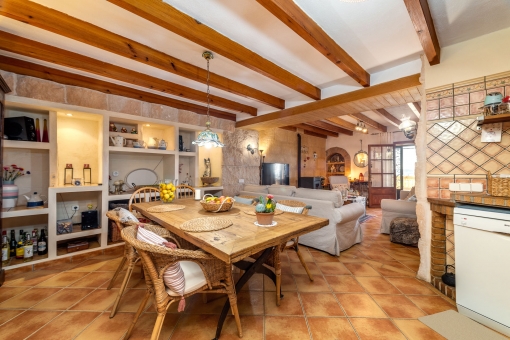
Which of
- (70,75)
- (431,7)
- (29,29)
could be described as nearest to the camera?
(431,7)

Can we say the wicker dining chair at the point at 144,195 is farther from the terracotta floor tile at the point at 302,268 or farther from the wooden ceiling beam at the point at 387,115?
the wooden ceiling beam at the point at 387,115

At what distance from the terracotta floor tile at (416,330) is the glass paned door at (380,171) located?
18.0 ft

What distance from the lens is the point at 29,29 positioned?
1.83 meters

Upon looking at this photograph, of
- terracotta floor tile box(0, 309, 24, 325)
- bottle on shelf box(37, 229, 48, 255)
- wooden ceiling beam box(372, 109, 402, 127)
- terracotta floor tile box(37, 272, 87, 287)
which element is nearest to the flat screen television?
wooden ceiling beam box(372, 109, 402, 127)

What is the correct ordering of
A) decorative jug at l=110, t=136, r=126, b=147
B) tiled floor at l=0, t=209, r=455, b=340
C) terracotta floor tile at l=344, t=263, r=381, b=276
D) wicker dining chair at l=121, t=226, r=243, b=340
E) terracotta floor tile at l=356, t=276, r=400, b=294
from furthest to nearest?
decorative jug at l=110, t=136, r=126, b=147, terracotta floor tile at l=344, t=263, r=381, b=276, terracotta floor tile at l=356, t=276, r=400, b=294, tiled floor at l=0, t=209, r=455, b=340, wicker dining chair at l=121, t=226, r=243, b=340

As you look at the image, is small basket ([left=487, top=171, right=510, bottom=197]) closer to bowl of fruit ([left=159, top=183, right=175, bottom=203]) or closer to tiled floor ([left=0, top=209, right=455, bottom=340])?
tiled floor ([left=0, top=209, right=455, bottom=340])

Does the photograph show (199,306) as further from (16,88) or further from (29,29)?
(16,88)

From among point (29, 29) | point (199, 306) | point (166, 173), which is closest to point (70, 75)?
point (29, 29)

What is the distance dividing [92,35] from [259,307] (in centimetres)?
274

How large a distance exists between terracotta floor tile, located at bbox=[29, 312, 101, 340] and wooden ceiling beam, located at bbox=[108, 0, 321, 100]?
7.62 feet

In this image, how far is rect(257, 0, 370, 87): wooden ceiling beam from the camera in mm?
1446

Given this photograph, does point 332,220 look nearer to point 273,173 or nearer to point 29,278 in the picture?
point 273,173

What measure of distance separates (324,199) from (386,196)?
4.67 m

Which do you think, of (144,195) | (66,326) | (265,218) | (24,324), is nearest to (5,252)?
(24,324)
